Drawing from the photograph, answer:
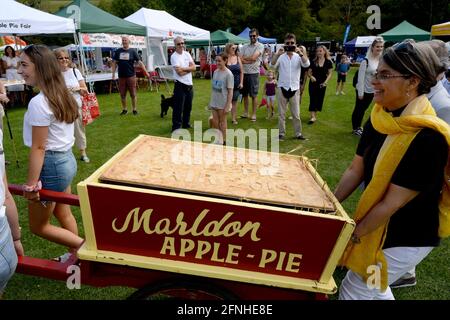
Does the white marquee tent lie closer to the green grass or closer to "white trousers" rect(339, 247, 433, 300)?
the green grass

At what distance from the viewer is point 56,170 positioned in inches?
98.4

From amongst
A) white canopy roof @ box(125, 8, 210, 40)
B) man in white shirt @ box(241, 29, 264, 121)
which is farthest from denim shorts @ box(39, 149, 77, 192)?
white canopy roof @ box(125, 8, 210, 40)

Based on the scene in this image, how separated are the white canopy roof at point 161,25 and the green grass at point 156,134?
100 inches

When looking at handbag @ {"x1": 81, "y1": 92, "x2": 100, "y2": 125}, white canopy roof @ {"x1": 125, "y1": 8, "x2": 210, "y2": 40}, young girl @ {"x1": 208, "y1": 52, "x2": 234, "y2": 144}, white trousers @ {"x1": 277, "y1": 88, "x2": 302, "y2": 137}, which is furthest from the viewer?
white canopy roof @ {"x1": 125, "y1": 8, "x2": 210, "y2": 40}

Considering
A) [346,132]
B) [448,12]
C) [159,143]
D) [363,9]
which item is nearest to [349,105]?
[346,132]

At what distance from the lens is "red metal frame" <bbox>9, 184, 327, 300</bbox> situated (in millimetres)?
1812

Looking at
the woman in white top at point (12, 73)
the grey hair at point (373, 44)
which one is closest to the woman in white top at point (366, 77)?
the grey hair at point (373, 44)

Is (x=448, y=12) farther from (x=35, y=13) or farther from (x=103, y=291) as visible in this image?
(x=103, y=291)

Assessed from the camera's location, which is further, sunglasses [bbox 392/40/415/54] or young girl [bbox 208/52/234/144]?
young girl [bbox 208/52/234/144]

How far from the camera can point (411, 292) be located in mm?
2830

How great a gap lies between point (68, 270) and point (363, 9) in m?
53.3

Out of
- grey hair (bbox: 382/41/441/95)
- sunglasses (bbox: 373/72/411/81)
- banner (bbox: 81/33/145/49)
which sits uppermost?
banner (bbox: 81/33/145/49)

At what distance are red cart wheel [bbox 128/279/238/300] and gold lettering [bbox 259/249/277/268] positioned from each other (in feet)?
0.87

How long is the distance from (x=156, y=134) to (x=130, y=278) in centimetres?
581
